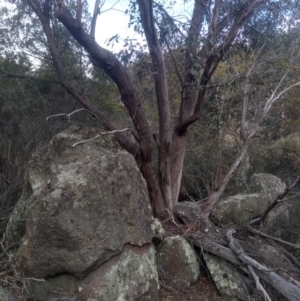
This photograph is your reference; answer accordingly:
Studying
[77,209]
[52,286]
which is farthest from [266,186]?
[52,286]

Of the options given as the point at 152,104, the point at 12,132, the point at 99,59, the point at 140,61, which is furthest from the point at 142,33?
the point at 12,132

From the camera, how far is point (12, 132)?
441 inches

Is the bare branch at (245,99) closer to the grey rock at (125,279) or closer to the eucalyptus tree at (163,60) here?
the eucalyptus tree at (163,60)

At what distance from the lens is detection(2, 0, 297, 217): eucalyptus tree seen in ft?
26.7

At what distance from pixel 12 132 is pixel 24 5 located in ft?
9.70

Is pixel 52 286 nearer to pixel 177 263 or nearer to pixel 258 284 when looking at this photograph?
pixel 177 263

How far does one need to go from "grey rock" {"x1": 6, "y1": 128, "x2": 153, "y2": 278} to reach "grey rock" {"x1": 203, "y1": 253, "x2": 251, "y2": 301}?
47.0 inches

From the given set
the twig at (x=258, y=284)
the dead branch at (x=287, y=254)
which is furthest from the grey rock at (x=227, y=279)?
the dead branch at (x=287, y=254)

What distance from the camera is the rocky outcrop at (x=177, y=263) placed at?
23.7ft

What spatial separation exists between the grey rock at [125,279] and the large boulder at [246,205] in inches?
111

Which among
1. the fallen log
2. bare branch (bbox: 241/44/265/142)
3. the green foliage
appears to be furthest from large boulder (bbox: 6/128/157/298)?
the green foliage

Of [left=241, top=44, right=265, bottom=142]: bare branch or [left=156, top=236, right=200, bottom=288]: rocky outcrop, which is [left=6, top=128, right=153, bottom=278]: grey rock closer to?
[left=156, top=236, right=200, bottom=288]: rocky outcrop

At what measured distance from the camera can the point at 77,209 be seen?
629cm

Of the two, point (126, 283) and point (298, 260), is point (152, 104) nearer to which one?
point (298, 260)
